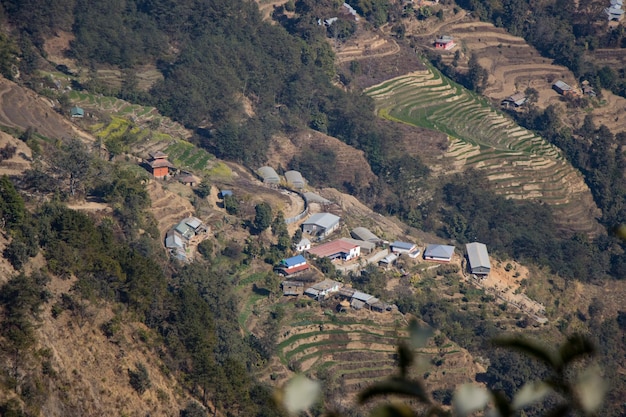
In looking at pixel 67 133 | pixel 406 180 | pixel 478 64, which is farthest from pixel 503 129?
pixel 67 133

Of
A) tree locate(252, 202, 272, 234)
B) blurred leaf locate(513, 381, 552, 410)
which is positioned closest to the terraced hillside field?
tree locate(252, 202, 272, 234)

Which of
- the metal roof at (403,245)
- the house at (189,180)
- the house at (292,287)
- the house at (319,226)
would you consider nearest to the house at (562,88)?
the metal roof at (403,245)

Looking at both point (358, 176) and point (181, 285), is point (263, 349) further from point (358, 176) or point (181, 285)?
point (358, 176)

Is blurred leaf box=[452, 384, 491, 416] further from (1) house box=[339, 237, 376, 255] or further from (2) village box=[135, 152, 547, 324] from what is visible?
(1) house box=[339, 237, 376, 255]

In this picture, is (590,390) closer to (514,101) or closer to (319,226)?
(319,226)

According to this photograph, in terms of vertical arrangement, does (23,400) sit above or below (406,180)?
above
